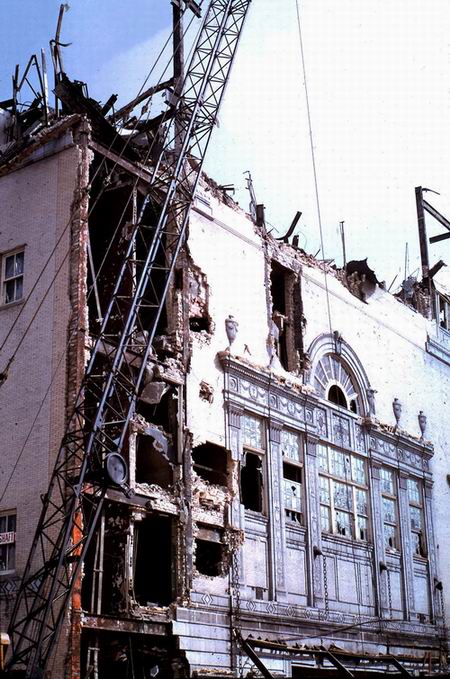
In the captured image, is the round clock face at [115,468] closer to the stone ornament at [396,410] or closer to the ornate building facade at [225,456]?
the ornate building facade at [225,456]

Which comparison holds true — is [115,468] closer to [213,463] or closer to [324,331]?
[213,463]

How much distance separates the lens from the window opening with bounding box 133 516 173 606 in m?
24.4

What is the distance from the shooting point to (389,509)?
108ft

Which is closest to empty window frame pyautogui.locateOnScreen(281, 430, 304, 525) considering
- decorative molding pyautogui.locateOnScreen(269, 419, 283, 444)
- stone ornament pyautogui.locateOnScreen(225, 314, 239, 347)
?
decorative molding pyautogui.locateOnScreen(269, 419, 283, 444)

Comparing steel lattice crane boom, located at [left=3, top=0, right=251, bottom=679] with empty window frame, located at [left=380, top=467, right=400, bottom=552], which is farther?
empty window frame, located at [left=380, top=467, right=400, bottom=552]

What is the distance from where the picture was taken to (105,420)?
79.5 feet

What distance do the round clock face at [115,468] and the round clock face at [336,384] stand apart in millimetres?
10352

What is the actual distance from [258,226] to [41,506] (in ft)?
36.9

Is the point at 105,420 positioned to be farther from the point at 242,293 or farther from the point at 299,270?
the point at 299,270

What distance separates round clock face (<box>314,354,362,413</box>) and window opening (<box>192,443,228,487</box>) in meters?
5.47

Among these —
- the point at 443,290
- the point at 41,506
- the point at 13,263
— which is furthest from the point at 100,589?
the point at 443,290

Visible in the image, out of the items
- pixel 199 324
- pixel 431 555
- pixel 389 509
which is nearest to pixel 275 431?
pixel 199 324

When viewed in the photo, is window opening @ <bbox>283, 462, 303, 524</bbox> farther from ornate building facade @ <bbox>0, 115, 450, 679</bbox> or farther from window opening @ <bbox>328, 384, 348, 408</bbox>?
window opening @ <bbox>328, 384, 348, 408</bbox>

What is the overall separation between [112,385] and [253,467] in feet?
19.8
